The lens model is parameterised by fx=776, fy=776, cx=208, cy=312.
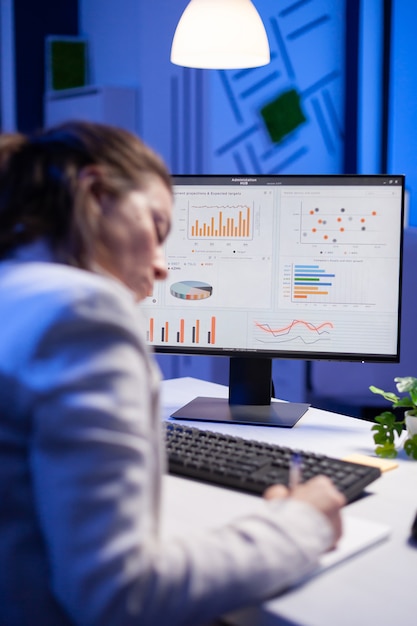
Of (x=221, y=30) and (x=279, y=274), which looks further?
(x=221, y=30)

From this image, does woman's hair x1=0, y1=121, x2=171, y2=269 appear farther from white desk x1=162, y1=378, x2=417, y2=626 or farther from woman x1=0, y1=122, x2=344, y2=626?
white desk x1=162, y1=378, x2=417, y2=626

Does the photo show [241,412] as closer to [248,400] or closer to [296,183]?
[248,400]

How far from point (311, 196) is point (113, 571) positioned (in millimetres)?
1075

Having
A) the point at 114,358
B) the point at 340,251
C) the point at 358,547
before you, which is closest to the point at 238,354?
the point at 340,251

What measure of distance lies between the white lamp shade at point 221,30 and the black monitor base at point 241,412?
39.2 inches

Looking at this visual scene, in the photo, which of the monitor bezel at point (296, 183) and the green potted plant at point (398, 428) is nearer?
the green potted plant at point (398, 428)

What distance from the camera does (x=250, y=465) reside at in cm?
116

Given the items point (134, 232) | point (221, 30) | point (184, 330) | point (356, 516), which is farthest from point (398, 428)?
point (221, 30)

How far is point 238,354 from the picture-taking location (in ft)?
5.28

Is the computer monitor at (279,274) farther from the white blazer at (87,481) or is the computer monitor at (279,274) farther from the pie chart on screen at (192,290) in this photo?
the white blazer at (87,481)

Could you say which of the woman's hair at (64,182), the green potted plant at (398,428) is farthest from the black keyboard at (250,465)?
the woman's hair at (64,182)

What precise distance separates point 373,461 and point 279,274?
450mm

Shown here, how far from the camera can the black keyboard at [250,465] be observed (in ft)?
3.63

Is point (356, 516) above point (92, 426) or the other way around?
the other way around
